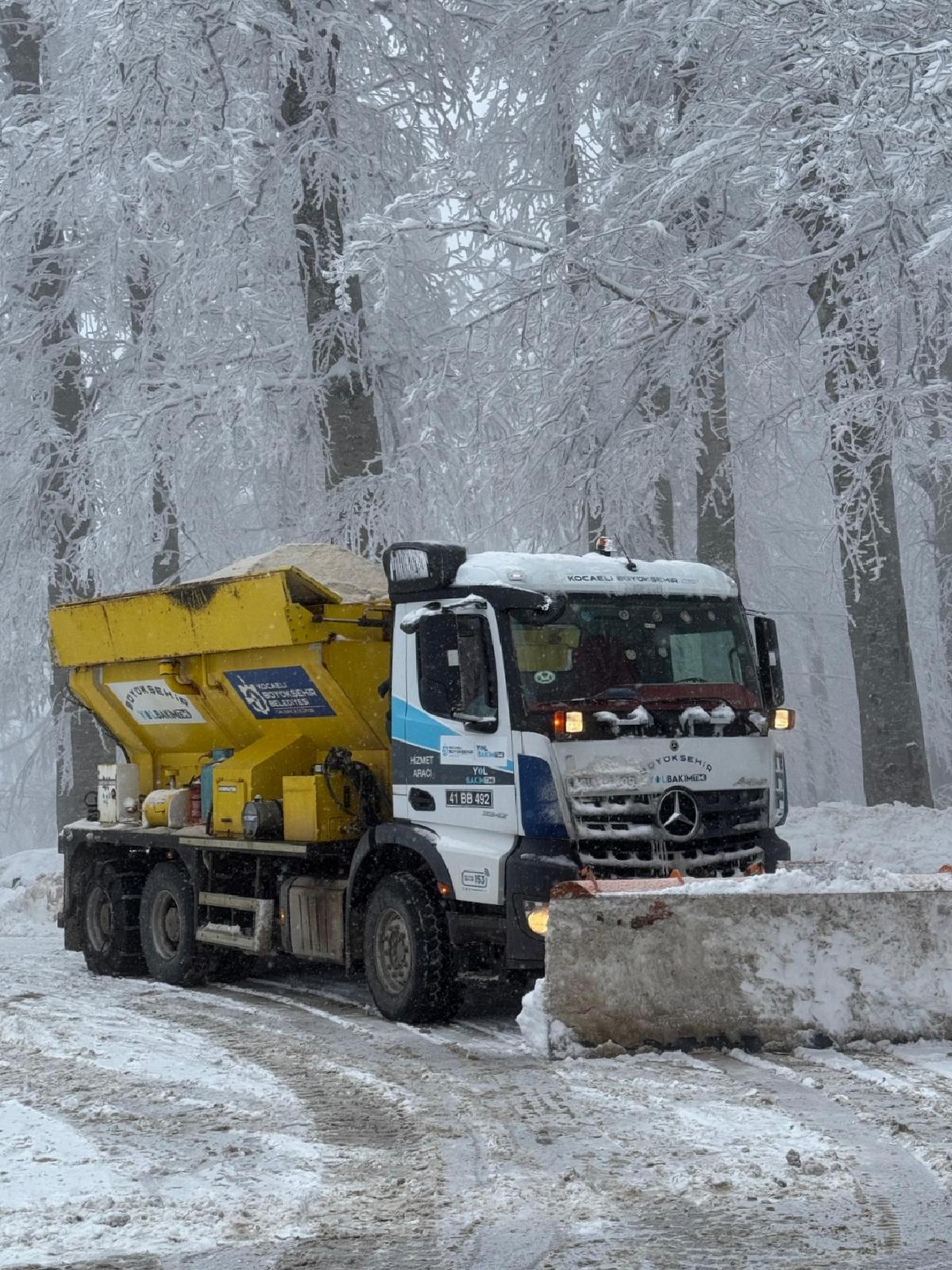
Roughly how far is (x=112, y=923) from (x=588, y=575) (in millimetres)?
5607

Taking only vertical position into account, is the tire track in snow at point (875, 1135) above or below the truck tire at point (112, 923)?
below

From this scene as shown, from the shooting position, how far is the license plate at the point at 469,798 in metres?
8.73

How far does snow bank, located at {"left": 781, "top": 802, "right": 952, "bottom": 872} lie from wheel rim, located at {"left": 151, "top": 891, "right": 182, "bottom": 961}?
504cm

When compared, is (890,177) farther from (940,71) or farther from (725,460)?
(725,460)

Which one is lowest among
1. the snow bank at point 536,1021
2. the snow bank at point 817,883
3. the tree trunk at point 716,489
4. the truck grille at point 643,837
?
the snow bank at point 536,1021

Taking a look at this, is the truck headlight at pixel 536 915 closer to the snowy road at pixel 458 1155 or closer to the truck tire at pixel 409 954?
the snowy road at pixel 458 1155

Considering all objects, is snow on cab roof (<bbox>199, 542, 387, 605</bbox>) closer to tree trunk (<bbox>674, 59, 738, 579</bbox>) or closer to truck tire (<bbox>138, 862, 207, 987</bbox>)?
truck tire (<bbox>138, 862, 207, 987</bbox>)

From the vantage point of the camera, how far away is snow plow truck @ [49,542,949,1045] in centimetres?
849

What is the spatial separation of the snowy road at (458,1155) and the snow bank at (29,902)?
277 inches

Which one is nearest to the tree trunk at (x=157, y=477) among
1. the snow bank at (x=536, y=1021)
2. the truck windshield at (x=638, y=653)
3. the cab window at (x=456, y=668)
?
the cab window at (x=456, y=668)

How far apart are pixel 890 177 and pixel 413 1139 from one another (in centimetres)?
761

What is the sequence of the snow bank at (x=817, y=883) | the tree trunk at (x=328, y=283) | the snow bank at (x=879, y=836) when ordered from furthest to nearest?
the tree trunk at (x=328, y=283), the snow bank at (x=879, y=836), the snow bank at (x=817, y=883)

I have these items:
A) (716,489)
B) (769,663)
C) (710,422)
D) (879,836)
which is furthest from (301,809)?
(710,422)

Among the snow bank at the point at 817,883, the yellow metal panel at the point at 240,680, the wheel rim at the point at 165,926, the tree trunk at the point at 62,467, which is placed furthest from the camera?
the tree trunk at the point at 62,467
